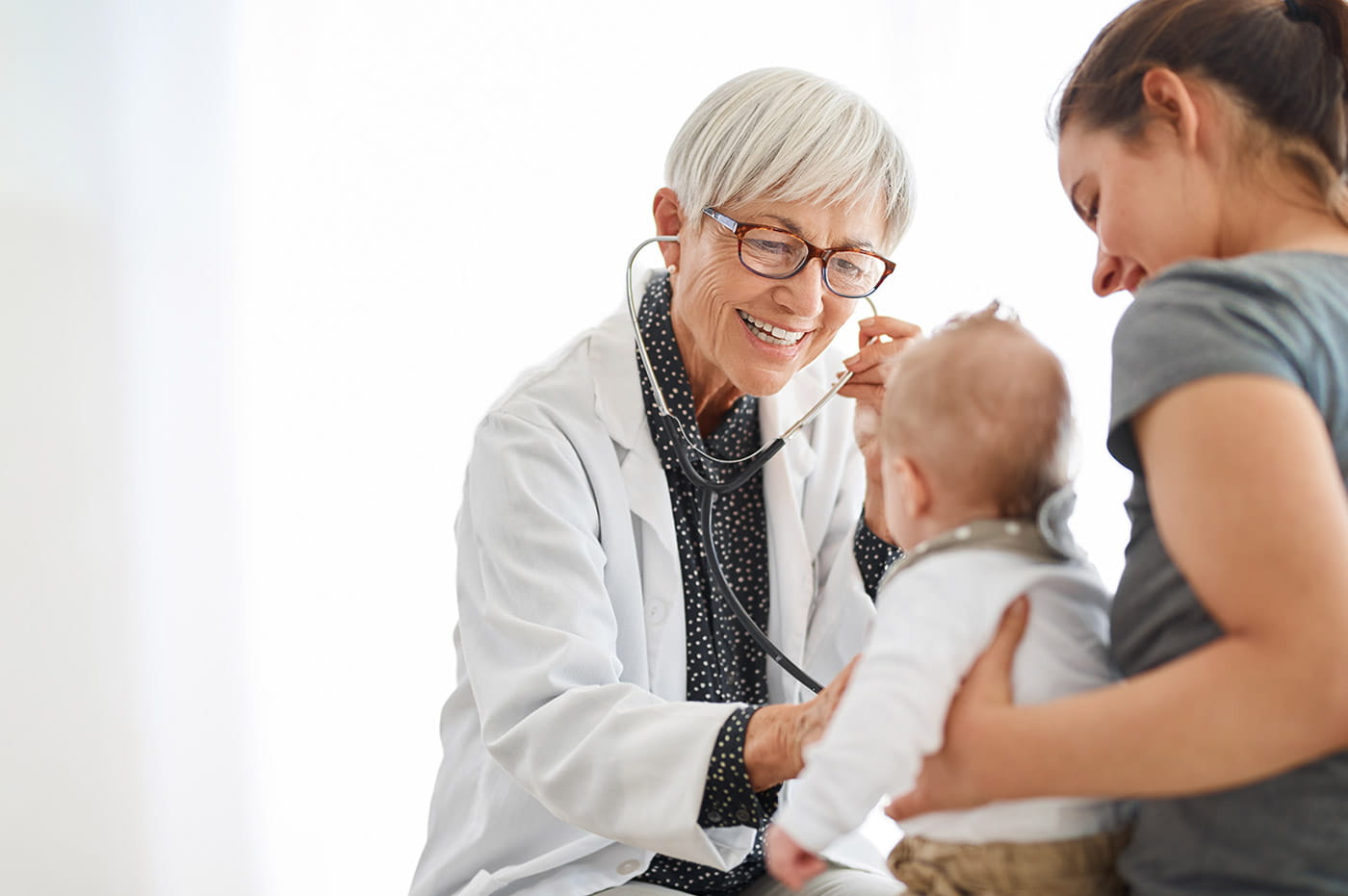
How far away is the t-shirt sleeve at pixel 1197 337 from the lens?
0.74 m

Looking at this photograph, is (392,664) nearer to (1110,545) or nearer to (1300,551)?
(1110,545)

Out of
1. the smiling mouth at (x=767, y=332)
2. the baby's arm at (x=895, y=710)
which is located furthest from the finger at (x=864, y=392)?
the baby's arm at (x=895, y=710)

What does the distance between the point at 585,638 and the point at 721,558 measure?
316 millimetres

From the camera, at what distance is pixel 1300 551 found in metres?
0.69

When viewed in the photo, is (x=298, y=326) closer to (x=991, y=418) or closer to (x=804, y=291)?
(x=804, y=291)

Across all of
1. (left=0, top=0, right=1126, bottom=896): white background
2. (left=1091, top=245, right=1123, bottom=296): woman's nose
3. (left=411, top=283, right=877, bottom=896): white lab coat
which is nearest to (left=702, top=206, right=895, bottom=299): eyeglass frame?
(left=411, top=283, right=877, bottom=896): white lab coat

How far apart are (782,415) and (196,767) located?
1.11m

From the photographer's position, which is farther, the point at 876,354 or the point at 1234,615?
the point at 876,354

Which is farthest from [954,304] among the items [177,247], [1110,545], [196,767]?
[196,767]

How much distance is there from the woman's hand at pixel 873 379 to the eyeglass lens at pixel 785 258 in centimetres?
8

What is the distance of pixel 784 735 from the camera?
3.68 ft

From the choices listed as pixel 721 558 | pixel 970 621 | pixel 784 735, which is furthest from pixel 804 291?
pixel 970 621

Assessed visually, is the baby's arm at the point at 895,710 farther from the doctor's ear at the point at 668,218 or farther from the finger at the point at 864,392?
the doctor's ear at the point at 668,218

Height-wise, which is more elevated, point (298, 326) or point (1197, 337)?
point (1197, 337)
